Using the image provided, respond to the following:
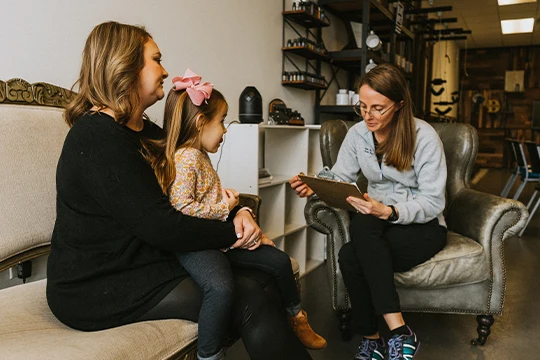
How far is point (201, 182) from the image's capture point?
145cm

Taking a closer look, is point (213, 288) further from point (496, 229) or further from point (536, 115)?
point (536, 115)

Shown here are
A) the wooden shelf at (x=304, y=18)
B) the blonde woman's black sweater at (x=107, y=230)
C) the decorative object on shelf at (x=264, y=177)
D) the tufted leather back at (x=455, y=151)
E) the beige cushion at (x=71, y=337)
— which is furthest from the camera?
the wooden shelf at (x=304, y=18)

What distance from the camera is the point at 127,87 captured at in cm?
127

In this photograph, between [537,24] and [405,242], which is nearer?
[405,242]

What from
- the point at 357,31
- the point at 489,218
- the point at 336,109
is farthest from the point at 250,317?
the point at 357,31

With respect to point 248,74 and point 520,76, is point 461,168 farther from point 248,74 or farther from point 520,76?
point 520,76

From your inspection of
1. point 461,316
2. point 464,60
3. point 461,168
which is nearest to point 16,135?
point 461,168

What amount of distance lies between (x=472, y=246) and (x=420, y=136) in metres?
0.52

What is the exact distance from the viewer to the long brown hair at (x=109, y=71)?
1.24 meters

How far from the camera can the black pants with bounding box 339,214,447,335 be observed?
71.0 inches

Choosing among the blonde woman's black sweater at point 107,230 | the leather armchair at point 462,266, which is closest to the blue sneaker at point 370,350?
the leather armchair at point 462,266

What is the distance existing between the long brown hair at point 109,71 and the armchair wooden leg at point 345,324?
1.36 metres

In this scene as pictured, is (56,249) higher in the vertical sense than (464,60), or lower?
lower

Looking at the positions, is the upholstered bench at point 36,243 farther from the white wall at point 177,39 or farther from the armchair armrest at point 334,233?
the armchair armrest at point 334,233
